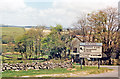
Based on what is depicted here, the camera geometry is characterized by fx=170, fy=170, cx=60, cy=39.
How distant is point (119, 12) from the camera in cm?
1595

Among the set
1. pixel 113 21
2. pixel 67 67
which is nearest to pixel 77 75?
pixel 67 67

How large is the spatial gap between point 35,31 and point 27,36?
102 centimetres

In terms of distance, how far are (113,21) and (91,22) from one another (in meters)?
2.15

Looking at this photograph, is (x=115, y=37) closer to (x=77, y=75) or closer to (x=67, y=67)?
(x=67, y=67)

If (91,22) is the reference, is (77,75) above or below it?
below

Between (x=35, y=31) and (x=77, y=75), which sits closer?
(x=77, y=75)

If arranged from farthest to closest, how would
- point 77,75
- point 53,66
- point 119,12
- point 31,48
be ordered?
point 31,48
point 119,12
point 53,66
point 77,75

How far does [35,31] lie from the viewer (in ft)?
58.1

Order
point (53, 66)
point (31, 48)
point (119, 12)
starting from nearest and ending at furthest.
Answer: point (53, 66) → point (119, 12) → point (31, 48)

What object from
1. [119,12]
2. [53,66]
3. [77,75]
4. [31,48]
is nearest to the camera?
[77,75]

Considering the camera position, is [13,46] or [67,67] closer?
[67,67]

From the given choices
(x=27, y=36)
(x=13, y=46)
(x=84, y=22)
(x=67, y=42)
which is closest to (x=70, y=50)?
(x=67, y=42)

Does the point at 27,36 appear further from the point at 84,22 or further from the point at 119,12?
the point at 119,12

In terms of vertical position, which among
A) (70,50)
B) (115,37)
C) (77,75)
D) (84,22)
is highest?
(84,22)
